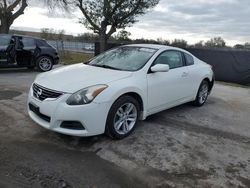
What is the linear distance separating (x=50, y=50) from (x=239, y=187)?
369 inches

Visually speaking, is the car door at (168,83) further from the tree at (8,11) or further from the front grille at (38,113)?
the tree at (8,11)

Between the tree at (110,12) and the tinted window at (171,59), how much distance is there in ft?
41.3

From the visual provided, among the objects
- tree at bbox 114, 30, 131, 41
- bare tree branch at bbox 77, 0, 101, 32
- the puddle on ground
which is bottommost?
the puddle on ground

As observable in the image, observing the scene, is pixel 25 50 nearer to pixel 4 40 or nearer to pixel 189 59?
pixel 4 40

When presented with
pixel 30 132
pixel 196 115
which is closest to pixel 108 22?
pixel 196 115

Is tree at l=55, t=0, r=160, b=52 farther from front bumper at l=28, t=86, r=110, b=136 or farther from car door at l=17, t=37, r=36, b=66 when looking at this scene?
front bumper at l=28, t=86, r=110, b=136

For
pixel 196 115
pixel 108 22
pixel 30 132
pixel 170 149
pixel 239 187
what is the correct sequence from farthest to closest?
pixel 108 22, pixel 196 115, pixel 30 132, pixel 170 149, pixel 239 187

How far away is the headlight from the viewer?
3426 millimetres

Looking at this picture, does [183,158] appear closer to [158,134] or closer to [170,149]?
[170,149]

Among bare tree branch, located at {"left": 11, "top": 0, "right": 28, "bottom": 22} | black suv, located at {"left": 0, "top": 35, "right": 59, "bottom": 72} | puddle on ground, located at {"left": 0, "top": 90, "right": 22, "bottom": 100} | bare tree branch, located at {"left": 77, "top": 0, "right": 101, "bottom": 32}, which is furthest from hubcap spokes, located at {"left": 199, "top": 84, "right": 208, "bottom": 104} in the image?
bare tree branch, located at {"left": 11, "top": 0, "right": 28, "bottom": 22}

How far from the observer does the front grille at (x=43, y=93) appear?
3508mm

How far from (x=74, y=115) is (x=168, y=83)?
2024 mm

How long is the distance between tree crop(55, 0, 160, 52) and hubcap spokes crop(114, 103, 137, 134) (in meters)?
13.9

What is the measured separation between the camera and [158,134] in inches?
167
